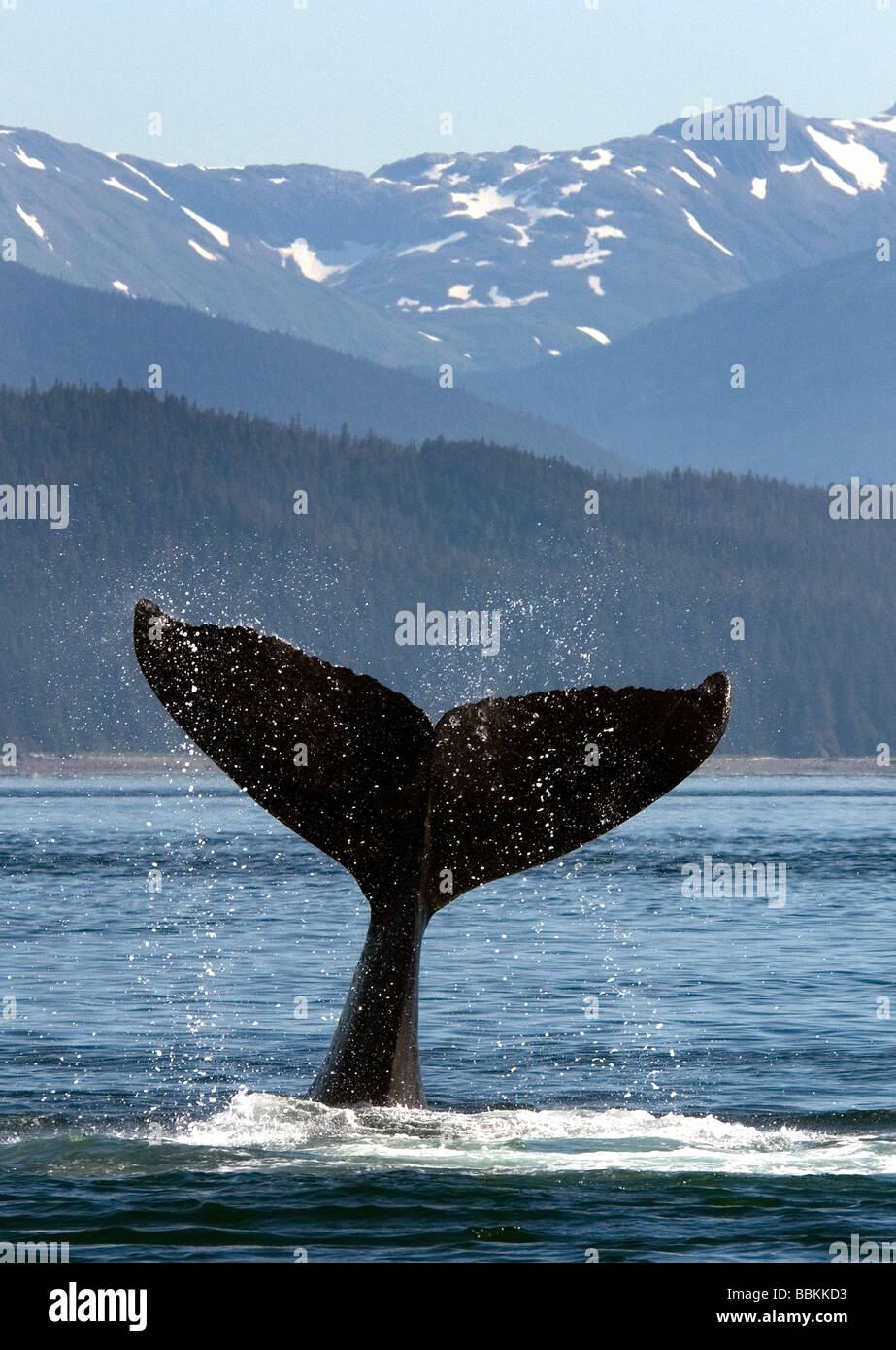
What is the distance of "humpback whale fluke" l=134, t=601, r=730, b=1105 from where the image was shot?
33.3 ft

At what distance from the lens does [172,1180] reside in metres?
11.5

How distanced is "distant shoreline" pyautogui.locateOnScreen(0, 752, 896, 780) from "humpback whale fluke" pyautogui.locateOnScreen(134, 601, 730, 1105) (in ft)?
411

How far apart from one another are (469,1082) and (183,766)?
14031cm

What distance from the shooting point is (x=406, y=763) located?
10586mm

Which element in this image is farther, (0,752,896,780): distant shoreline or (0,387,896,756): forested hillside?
(0,387,896,756): forested hillside

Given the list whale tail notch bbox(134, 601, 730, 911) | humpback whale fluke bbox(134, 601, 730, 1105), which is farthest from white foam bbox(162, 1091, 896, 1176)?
whale tail notch bbox(134, 601, 730, 911)

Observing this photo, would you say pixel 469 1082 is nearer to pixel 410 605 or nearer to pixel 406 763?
pixel 406 763

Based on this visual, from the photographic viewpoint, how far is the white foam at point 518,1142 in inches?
456

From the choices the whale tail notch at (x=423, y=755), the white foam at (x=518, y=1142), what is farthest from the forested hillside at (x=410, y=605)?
the whale tail notch at (x=423, y=755)

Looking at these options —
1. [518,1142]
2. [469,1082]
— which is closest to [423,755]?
[518,1142]

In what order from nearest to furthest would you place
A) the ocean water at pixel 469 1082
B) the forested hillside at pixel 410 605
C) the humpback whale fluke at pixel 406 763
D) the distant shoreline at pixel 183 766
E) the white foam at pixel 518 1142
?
the humpback whale fluke at pixel 406 763, the ocean water at pixel 469 1082, the white foam at pixel 518 1142, the distant shoreline at pixel 183 766, the forested hillside at pixel 410 605

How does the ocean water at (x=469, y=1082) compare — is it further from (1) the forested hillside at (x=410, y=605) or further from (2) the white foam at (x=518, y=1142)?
(1) the forested hillside at (x=410, y=605)

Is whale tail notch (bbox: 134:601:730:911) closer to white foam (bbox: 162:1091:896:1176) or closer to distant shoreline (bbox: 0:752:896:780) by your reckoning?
white foam (bbox: 162:1091:896:1176)

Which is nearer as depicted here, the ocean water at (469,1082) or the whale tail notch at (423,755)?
the whale tail notch at (423,755)
